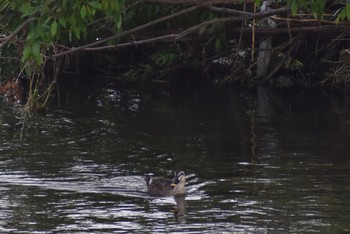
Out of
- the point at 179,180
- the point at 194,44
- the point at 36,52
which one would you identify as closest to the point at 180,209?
the point at 179,180

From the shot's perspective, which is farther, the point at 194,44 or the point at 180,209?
the point at 194,44

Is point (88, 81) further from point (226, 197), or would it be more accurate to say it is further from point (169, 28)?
point (226, 197)

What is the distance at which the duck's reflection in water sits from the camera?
1138 cm

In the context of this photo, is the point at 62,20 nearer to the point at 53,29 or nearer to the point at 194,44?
the point at 53,29

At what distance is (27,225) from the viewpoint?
36.4 feet

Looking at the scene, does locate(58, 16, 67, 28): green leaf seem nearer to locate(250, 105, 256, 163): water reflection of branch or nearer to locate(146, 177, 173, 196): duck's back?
locate(146, 177, 173, 196): duck's back

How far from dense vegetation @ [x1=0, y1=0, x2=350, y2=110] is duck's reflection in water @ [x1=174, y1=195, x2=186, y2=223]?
2.84 m

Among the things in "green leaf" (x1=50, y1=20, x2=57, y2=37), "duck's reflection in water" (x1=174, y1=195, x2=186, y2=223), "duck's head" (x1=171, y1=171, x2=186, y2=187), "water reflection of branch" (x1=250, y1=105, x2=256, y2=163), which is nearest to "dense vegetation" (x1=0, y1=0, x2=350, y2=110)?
"water reflection of branch" (x1=250, y1=105, x2=256, y2=163)

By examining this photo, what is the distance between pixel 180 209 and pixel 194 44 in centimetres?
1126

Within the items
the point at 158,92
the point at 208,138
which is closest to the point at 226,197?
the point at 208,138

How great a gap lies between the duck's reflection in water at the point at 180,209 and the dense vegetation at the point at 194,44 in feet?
9.33

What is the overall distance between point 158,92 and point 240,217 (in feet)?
41.2

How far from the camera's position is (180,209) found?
1199cm

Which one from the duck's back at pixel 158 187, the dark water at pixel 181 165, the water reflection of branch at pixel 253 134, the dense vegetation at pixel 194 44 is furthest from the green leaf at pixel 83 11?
the water reflection of branch at pixel 253 134
